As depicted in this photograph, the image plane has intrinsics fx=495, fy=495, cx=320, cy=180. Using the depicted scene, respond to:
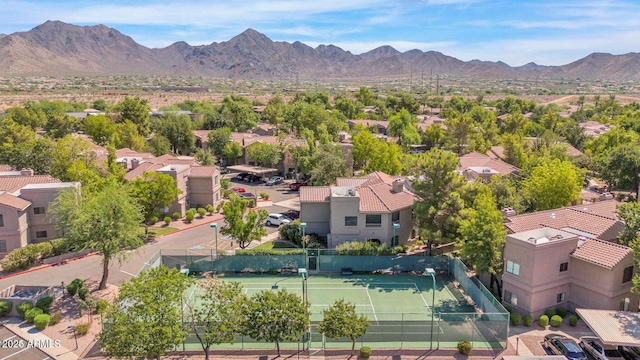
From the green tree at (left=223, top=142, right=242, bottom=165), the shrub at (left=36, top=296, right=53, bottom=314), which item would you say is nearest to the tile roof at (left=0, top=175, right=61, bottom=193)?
the shrub at (left=36, top=296, right=53, bottom=314)

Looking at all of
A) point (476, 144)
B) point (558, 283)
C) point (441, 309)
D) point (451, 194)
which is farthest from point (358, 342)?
point (476, 144)

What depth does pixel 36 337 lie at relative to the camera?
29516mm

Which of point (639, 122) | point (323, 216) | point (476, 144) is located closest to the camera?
point (323, 216)

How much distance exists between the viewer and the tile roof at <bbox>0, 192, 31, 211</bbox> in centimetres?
4129

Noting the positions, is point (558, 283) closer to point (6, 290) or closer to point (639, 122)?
point (6, 290)

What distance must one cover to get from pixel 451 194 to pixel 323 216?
1237cm

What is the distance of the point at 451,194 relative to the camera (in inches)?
1602

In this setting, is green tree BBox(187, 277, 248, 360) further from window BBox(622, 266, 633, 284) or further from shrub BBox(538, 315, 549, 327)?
window BBox(622, 266, 633, 284)

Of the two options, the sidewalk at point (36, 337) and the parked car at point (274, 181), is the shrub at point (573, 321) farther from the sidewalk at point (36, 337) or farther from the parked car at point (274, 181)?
the parked car at point (274, 181)

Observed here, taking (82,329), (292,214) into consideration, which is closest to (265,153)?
(292,214)

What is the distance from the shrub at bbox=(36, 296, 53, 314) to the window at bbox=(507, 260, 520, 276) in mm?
30269

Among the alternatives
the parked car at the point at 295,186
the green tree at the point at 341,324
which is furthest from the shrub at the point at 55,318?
the parked car at the point at 295,186

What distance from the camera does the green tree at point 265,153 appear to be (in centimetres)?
7571

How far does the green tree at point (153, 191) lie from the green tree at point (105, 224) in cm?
820
